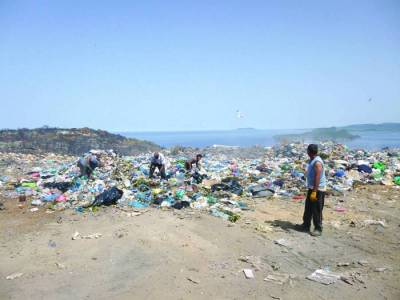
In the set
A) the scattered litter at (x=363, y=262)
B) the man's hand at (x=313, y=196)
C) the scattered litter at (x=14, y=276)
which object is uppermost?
the man's hand at (x=313, y=196)

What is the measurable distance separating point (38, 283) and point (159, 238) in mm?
1752

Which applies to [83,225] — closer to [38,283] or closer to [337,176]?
[38,283]

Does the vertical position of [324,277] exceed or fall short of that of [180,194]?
it falls short

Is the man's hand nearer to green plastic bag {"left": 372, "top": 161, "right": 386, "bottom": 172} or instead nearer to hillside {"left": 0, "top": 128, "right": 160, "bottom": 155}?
green plastic bag {"left": 372, "top": 161, "right": 386, "bottom": 172}

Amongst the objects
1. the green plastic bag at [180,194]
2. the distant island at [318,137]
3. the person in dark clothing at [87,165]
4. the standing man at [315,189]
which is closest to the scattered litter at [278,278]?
the standing man at [315,189]

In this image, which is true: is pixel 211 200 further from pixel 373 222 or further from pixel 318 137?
pixel 318 137

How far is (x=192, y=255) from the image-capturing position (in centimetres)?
458

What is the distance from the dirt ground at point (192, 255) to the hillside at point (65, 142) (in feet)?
57.8

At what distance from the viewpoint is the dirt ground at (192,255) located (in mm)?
3734

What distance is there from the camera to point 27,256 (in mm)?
4781

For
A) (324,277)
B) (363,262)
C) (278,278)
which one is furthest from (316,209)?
(278,278)

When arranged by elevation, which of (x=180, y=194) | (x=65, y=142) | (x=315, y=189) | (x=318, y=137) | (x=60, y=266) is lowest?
(x=318, y=137)

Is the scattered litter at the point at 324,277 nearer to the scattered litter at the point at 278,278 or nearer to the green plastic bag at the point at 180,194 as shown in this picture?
the scattered litter at the point at 278,278

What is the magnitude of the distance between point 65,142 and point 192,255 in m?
22.0
